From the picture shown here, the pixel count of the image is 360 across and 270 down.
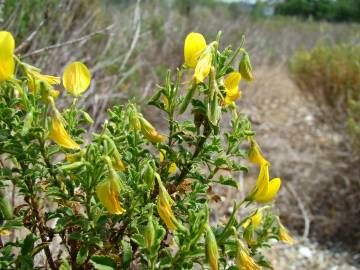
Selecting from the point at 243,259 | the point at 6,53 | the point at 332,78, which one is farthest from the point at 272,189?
the point at 332,78

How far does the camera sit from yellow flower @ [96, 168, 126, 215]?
27.5 inches

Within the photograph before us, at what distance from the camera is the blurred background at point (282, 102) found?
2711 mm

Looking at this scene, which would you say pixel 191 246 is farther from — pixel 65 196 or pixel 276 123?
pixel 276 123

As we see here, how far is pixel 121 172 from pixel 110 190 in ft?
0.29

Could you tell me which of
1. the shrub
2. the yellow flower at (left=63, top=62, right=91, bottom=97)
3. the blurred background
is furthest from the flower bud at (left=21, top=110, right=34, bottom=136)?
the blurred background

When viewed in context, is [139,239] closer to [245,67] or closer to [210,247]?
[210,247]

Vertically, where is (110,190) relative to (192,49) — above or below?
below

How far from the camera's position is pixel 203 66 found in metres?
0.76

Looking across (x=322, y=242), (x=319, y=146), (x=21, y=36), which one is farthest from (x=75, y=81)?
(x=319, y=146)

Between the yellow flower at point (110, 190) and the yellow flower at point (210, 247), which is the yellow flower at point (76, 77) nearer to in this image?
the yellow flower at point (110, 190)

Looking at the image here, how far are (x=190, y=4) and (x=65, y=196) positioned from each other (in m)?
7.93

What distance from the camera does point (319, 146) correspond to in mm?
4871

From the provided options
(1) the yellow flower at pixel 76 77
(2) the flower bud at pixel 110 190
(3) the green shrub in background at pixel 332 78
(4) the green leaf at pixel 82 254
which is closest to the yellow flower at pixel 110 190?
(2) the flower bud at pixel 110 190

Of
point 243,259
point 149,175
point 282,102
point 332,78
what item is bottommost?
point 282,102
